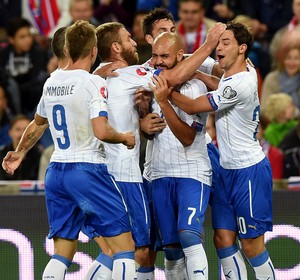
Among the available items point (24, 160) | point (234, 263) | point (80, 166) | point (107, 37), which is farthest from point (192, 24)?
point (80, 166)

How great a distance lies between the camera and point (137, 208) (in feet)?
28.6

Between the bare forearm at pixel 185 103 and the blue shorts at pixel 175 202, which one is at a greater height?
the bare forearm at pixel 185 103

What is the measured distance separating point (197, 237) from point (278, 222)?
5.79 feet

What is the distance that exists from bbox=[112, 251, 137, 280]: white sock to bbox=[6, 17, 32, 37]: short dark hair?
573 centimetres

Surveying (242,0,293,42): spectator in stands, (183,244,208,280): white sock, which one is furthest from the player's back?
(242,0,293,42): spectator in stands

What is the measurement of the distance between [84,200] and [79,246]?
1.89 metres

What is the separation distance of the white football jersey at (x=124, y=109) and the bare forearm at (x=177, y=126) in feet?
0.82

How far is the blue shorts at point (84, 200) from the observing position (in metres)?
8.41

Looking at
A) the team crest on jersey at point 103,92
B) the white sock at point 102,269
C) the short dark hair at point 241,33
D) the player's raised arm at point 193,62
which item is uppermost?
the short dark hair at point 241,33

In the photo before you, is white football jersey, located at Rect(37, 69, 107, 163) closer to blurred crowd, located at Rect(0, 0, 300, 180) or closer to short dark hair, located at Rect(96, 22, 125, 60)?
short dark hair, located at Rect(96, 22, 125, 60)

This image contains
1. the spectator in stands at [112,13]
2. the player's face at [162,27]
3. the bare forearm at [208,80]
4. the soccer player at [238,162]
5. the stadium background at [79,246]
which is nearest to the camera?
the soccer player at [238,162]

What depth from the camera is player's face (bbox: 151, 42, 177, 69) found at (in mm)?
8664

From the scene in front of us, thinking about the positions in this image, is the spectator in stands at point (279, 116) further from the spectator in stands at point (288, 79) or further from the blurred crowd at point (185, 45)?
the spectator in stands at point (288, 79)

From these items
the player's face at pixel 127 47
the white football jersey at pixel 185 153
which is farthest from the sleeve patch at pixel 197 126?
the player's face at pixel 127 47
